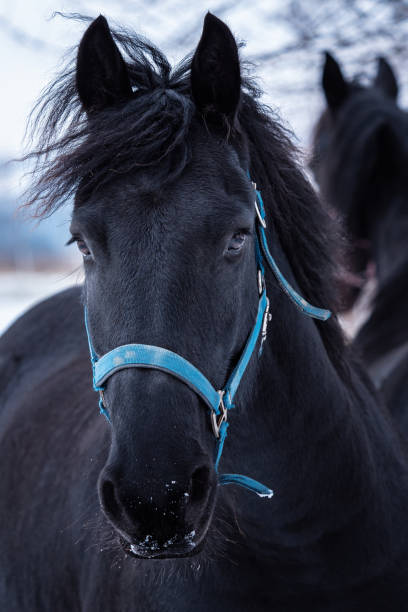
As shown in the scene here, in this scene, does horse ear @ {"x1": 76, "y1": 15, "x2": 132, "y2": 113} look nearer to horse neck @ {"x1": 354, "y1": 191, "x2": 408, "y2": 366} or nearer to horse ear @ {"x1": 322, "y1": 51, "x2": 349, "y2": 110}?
horse neck @ {"x1": 354, "y1": 191, "x2": 408, "y2": 366}

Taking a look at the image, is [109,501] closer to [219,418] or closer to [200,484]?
[200,484]

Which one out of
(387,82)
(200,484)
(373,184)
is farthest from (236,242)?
(387,82)

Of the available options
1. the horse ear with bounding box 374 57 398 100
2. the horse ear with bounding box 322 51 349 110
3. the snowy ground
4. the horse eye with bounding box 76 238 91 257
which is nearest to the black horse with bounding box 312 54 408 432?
the horse ear with bounding box 322 51 349 110

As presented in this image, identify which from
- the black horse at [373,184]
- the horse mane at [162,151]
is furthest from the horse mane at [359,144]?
the horse mane at [162,151]

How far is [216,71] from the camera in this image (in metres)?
2.02

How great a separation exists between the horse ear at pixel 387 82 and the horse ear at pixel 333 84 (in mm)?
547

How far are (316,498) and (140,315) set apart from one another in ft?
2.84

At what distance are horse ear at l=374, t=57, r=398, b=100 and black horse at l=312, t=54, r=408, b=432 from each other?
8.4 inches

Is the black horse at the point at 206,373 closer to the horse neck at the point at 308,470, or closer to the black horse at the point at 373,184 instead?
the horse neck at the point at 308,470

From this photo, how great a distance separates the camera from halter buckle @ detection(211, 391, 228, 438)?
1.79 meters

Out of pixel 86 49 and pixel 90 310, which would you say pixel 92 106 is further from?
pixel 90 310

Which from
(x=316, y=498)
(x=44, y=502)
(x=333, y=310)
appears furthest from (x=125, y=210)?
(x=44, y=502)

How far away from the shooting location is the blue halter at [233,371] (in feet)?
5.52

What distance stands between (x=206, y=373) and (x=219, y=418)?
0.14m
